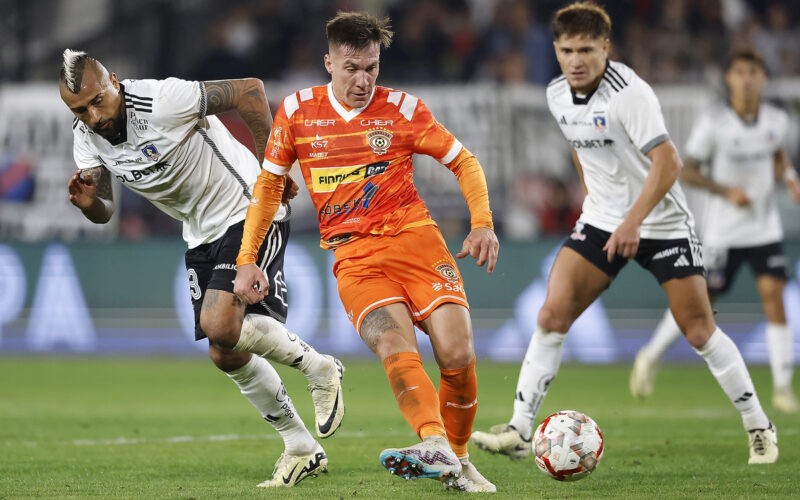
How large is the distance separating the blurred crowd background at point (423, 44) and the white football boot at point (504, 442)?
7.91m

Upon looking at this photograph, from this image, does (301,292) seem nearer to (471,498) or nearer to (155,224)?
(155,224)

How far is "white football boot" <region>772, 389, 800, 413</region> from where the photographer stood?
8.97m

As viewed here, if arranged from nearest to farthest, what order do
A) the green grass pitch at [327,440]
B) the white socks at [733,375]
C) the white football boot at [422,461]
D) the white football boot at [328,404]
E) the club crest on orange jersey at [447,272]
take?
the white football boot at [422,461] < the club crest on orange jersey at [447,272] < the green grass pitch at [327,440] < the white football boot at [328,404] < the white socks at [733,375]

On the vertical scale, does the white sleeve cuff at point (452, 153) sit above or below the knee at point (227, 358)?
above

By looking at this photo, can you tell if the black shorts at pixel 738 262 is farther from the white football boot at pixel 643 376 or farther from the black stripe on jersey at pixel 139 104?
the black stripe on jersey at pixel 139 104

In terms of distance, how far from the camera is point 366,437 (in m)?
7.76

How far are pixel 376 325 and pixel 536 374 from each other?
1.56 meters

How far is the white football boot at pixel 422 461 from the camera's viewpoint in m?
4.68

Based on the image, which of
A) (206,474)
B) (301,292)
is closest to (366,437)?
(206,474)

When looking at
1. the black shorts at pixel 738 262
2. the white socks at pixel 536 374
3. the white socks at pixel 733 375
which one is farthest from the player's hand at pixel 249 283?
the black shorts at pixel 738 262

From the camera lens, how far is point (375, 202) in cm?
549

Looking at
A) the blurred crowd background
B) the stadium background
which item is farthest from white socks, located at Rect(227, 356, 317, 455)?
the blurred crowd background

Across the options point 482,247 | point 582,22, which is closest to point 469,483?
point 482,247

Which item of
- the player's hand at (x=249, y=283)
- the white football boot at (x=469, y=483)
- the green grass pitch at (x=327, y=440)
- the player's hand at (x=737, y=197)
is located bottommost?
the green grass pitch at (x=327, y=440)
